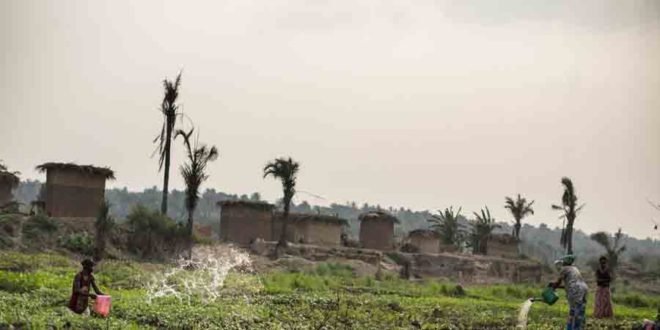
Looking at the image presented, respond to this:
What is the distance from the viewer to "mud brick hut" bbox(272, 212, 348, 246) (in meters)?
40.9

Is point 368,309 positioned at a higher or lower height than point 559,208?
lower

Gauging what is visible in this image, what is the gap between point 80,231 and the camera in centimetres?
3139

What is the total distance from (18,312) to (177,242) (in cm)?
2226

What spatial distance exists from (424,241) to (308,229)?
7302 mm

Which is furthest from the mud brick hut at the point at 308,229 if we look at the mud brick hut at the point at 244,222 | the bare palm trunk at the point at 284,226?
the mud brick hut at the point at 244,222

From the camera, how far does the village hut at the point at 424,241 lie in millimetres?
45156

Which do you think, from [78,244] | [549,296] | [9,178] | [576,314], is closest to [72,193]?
[9,178]

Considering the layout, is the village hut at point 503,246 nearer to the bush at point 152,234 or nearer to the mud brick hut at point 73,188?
the bush at point 152,234

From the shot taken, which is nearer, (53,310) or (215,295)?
(53,310)

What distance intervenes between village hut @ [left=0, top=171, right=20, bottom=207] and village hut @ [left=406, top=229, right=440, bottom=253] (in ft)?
66.3

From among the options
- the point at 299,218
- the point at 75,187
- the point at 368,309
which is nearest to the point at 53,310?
the point at 368,309

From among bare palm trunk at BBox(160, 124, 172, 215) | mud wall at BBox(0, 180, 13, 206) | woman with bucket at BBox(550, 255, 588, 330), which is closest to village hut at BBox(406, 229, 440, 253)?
bare palm trunk at BBox(160, 124, 172, 215)

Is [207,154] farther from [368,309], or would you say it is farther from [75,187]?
[368,309]

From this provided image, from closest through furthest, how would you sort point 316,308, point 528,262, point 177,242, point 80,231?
point 316,308, point 80,231, point 177,242, point 528,262
